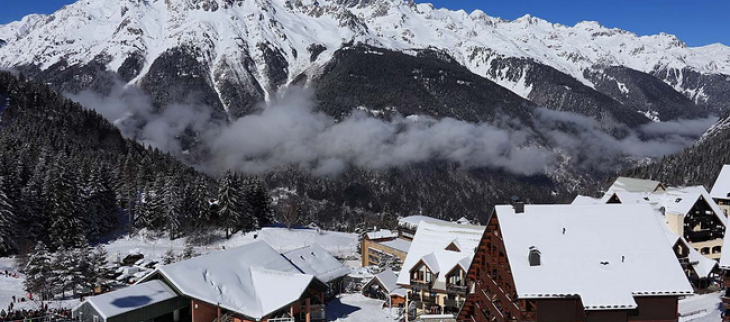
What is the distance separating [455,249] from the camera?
57.8 meters

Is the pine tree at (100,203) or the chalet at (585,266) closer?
the chalet at (585,266)

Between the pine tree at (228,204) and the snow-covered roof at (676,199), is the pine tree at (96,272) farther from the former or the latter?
the snow-covered roof at (676,199)

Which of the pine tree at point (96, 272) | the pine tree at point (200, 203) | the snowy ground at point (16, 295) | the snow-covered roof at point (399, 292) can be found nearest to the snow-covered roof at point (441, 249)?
the snow-covered roof at point (399, 292)

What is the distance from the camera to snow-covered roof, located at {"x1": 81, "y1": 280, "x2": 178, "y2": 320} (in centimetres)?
4431

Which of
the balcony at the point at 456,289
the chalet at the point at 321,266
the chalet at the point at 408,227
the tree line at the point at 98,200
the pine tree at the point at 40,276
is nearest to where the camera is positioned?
the balcony at the point at 456,289

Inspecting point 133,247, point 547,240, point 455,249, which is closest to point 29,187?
point 133,247

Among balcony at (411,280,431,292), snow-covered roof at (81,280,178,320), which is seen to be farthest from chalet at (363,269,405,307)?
snow-covered roof at (81,280,178,320)

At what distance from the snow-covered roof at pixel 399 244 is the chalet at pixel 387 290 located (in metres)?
19.4

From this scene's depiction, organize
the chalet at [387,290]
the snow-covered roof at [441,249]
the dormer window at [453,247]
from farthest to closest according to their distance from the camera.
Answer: the chalet at [387,290]
the dormer window at [453,247]
the snow-covered roof at [441,249]

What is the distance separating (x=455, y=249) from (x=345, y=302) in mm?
14426

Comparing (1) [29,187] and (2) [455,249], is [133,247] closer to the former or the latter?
(1) [29,187]

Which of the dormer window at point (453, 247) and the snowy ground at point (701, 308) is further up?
the dormer window at point (453, 247)

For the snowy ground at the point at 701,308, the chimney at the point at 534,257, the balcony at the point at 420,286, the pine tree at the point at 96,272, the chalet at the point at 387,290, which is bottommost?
the snowy ground at the point at 701,308

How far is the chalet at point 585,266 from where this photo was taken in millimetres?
30875
